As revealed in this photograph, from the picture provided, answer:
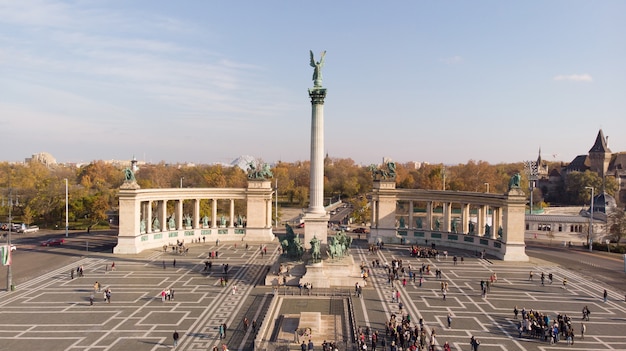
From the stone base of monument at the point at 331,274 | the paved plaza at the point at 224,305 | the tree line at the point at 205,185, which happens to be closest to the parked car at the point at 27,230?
the tree line at the point at 205,185

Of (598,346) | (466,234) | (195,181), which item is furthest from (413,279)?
(195,181)

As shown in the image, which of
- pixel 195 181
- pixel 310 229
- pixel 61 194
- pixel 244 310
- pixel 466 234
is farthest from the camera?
pixel 195 181

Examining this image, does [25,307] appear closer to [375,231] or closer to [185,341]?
[185,341]

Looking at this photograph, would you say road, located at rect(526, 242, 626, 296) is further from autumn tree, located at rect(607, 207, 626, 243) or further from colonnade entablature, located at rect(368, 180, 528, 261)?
autumn tree, located at rect(607, 207, 626, 243)

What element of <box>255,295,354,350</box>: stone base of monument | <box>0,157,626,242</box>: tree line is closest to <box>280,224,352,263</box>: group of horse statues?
<box>255,295,354,350</box>: stone base of monument

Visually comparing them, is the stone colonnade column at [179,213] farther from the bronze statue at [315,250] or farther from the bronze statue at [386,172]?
the bronze statue at [315,250]

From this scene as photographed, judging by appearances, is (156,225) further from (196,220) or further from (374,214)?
(374,214)
